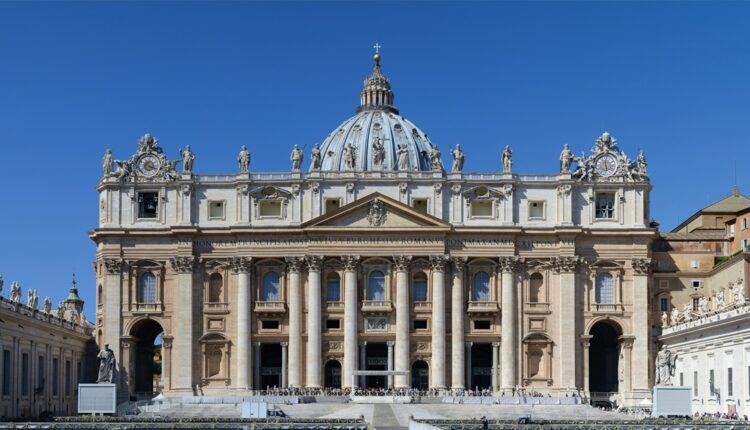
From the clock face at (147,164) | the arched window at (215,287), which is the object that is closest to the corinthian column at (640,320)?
the arched window at (215,287)

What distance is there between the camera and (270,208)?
399 feet

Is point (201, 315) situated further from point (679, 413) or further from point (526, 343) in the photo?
point (679, 413)

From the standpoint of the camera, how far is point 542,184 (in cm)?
12119

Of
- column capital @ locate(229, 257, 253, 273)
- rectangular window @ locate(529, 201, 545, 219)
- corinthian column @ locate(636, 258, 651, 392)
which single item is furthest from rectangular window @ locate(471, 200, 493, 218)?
column capital @ locate(229, 257, 253, 273)

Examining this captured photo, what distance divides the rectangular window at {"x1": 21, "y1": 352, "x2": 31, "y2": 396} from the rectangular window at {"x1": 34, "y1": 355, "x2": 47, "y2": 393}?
2.75 meters

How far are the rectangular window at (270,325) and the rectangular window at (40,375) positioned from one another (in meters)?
23.5

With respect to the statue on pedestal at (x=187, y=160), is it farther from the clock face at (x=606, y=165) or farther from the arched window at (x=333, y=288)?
the clock face at (x=606, y=165)

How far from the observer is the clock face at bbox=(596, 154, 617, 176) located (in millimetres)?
122375

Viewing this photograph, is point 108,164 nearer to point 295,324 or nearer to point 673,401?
point 295,324

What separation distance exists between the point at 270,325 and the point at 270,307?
1831 mm

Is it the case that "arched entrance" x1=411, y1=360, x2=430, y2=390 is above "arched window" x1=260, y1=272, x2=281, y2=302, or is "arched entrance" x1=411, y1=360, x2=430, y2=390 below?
below

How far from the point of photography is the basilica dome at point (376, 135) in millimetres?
161000

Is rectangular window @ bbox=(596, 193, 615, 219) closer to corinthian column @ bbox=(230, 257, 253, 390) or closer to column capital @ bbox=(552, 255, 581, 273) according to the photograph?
column capital @ bbox=(552, 255, 581, 273)

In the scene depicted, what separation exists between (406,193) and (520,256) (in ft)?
38.3
